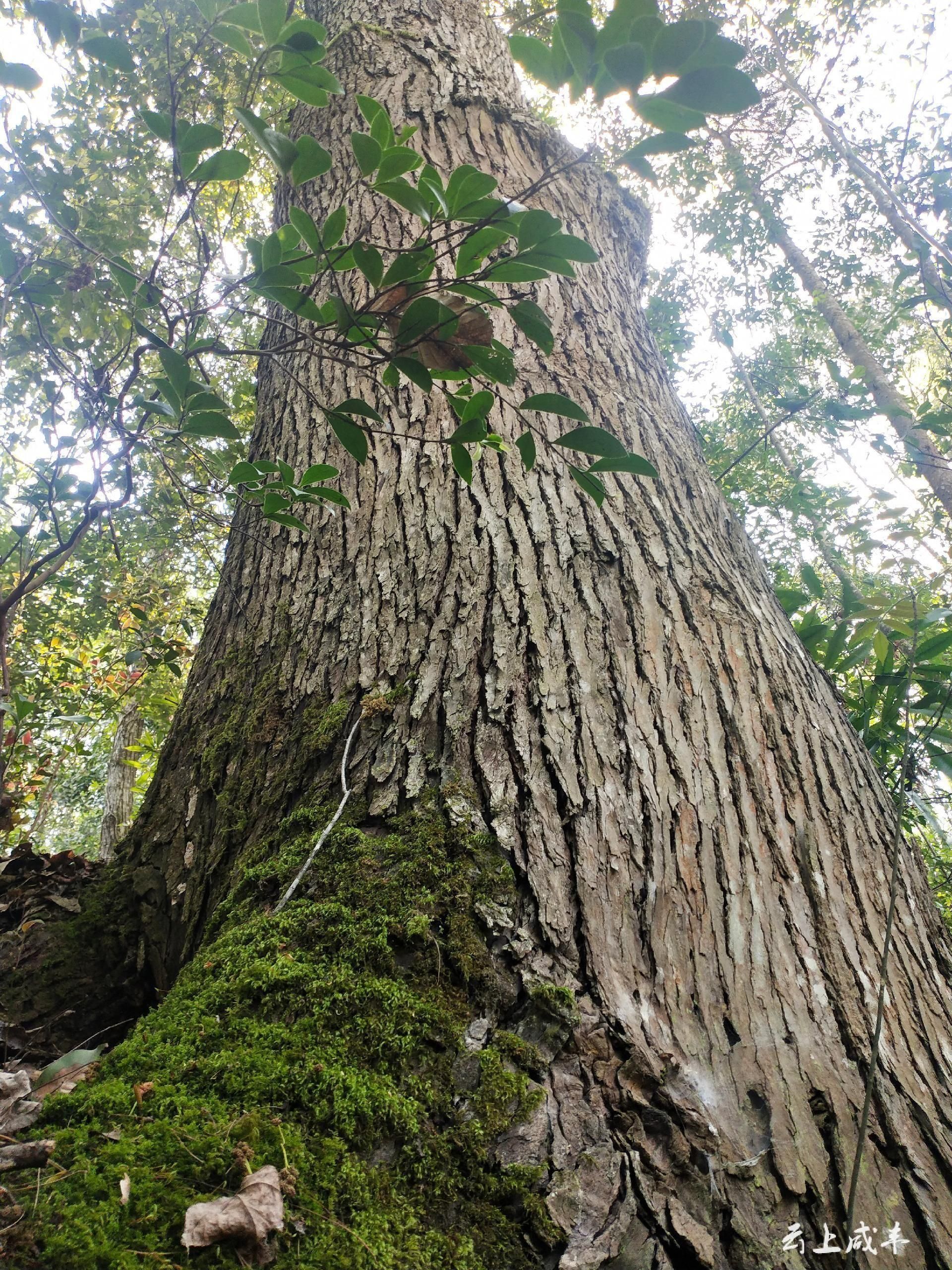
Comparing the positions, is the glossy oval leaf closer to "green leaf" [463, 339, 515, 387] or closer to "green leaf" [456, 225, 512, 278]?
"green leaf" [463, 339, 515, 387]

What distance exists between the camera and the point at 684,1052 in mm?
835

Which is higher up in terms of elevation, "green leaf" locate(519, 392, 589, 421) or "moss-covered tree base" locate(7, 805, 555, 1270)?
"green leaf" locate(519, 392, 589, 421)

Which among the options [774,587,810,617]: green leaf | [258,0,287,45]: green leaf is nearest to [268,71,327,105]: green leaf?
[258,0,287,45]: green leaf

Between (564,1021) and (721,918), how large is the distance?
30cm

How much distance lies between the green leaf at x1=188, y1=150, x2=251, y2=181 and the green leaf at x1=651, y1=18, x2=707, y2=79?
573 mm

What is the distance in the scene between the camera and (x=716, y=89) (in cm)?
68

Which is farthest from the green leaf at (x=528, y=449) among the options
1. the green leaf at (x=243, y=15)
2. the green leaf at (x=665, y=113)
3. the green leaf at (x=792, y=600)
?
the green leaf at (x=792, y=600)

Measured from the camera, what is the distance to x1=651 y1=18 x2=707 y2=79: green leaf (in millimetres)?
659

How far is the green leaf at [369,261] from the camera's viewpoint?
2.85 ft

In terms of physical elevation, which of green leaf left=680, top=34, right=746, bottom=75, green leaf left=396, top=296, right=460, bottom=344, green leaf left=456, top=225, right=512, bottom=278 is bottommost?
green leaf left=396, top=296, right=460, bottom=344

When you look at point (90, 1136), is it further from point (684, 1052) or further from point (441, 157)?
point (441, 157)

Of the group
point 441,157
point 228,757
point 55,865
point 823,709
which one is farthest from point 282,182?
point 823,709

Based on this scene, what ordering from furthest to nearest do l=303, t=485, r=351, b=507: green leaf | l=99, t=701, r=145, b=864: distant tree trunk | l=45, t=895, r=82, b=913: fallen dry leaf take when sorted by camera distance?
1. l=99, t=701, r=145, b=864: distant tree trunk
2. l=45, t=895, r=82, b=913: fallen dry leaf
3. l=303, t=485, r=351, b=507: green leaf

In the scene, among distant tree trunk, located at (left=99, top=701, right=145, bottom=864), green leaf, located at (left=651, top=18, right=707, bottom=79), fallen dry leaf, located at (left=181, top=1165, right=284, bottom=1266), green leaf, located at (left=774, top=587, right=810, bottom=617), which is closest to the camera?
fallen dry leaf, located at (left=181, top=1165, right=284, bottom=1266)
